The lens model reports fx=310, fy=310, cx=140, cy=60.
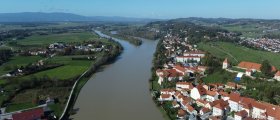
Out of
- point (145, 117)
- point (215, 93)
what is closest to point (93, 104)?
point (145, 117)

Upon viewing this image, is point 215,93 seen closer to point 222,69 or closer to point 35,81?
point 222,69

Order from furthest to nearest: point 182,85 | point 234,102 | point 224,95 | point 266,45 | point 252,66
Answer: point 266,45, point 252,66, point 182,85, point 224,95, point 234,102

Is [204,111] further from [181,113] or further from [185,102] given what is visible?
[185,102]

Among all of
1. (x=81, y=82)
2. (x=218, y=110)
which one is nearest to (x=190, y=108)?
(x=218, y=110)

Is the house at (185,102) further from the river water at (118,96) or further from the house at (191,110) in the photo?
the river water at (118,96)

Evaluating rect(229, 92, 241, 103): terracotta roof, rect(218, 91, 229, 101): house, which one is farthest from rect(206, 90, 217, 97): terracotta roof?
rect(229, 92, 241, 103): terracotta roof

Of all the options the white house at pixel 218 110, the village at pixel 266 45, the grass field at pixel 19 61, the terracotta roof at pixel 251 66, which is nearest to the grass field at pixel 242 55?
the terracotta roof at pixel 251 66
